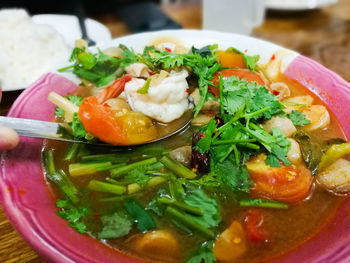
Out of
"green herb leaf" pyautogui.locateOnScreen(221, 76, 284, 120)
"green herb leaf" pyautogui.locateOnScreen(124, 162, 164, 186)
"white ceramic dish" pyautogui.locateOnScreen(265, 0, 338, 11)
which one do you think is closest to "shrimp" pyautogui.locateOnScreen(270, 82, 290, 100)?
"green herb leaf" pyautogui.locateOnScreen(221, 76, 284, 120)

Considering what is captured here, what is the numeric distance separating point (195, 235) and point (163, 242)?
5.3 inches

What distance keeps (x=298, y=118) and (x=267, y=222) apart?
2.43 feet

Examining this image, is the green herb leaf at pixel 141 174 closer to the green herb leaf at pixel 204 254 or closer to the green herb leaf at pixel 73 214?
the green herb leaf at pixel 73 214

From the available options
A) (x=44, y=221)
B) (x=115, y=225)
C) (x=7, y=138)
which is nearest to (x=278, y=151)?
(x=115, y=225)

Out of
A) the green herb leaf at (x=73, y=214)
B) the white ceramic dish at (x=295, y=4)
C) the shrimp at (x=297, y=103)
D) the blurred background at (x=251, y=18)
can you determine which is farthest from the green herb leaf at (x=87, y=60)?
the white ceramic dish at (x=295, y=4)

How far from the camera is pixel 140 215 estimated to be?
1.28 metres

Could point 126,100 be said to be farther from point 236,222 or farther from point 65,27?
point 65,27

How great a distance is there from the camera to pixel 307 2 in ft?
11.0

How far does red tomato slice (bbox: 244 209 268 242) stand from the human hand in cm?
101

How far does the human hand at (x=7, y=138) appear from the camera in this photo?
1.19 m

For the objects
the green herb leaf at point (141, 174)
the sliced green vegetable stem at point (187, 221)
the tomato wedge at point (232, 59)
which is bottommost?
the sliced green vegetable stem at point (187, 221)

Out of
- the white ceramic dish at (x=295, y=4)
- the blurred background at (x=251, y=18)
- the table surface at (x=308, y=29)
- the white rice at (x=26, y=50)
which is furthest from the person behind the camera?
the white ceramic dish at (x=295, y=4)

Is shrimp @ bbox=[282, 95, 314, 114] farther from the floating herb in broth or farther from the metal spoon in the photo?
the metal spoon

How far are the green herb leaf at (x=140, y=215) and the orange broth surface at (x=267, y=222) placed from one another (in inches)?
1.2
